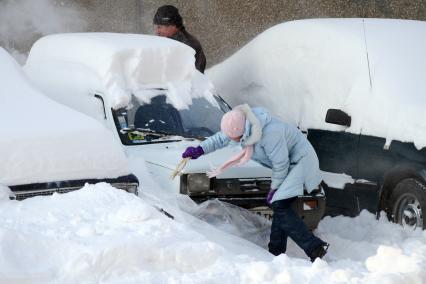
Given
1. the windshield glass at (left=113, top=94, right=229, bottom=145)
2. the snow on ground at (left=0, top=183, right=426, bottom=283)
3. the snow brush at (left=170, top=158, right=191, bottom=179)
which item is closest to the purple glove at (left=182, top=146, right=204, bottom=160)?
the snow brush at (left=170, top=158, right=191, bottom=179)

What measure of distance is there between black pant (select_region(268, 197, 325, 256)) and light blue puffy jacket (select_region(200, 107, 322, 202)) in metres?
0.13

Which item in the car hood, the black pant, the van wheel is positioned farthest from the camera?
the van wheel

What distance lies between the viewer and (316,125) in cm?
767

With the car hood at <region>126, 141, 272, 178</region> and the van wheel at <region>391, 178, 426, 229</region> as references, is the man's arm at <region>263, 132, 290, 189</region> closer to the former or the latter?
the car hood at <region>126, 141, 272, 178</region>

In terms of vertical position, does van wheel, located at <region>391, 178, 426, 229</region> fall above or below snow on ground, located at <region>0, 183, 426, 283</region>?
below

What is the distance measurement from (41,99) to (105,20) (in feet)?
38.4

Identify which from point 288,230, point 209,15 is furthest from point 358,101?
point 209,15

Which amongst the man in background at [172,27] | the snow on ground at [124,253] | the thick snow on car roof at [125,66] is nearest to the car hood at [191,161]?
the thick snow on car roof at [125,66]

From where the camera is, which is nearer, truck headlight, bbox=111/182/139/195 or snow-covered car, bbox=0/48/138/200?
snow-covered car, bbox=0/48/138/200

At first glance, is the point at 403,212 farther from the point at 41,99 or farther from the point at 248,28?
the point at 248,28

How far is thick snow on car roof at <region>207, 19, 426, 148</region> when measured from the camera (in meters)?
7.14

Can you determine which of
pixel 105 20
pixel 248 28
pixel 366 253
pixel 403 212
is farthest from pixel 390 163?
pixel 105 20

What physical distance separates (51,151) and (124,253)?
4.01 feet

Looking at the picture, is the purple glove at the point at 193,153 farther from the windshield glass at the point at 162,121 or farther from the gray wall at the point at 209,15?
the gray wall at the point at 209,15
